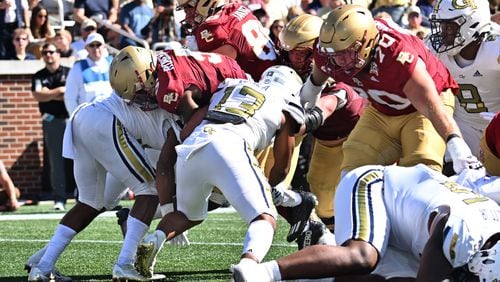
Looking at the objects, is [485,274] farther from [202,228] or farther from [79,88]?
[79,88]

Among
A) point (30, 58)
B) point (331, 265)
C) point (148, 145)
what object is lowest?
point (30, 58)

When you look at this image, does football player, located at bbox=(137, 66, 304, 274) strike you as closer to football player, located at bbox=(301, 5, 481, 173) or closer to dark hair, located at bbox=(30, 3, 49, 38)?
football player, located at bbox=(301, 5, 481, 173)

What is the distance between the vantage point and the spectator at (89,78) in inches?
444

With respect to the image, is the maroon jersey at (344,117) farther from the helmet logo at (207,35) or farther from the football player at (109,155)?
the football player at (109,155)

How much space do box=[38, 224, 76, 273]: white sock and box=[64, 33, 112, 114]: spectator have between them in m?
4.84

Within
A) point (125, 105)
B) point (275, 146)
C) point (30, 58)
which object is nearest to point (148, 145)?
point (125, 105)

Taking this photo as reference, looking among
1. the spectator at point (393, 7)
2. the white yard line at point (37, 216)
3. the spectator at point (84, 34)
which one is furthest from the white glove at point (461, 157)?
the spectator at point (393, 7)

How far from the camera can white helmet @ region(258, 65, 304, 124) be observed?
6.16 meters

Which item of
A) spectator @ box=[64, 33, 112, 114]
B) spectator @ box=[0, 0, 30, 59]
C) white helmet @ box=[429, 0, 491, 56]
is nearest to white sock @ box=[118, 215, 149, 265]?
white helmet @ box=[429, 0, 491, 56]

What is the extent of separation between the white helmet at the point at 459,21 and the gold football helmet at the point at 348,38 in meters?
0.99

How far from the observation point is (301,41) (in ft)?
23.0

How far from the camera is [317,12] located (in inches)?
555

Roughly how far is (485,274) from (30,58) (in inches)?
391

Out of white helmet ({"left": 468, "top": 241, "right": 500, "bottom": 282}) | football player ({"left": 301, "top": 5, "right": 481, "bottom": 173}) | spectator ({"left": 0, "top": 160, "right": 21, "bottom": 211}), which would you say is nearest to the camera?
white helmet ({"left": 468, "top": 241, "right": 500, "bottom": 282})
